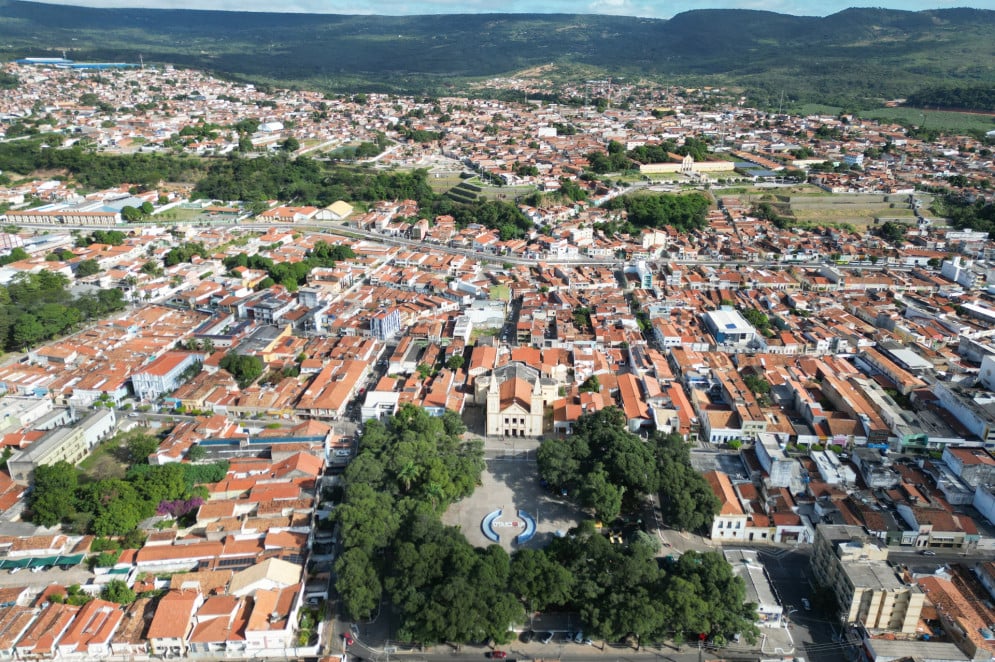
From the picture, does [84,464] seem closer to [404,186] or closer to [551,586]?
[551,586]

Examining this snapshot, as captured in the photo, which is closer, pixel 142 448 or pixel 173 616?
pixel 173 616

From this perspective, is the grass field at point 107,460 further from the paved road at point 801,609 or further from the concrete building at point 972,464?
the concrete building at point 972,464

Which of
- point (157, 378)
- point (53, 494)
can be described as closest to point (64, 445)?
point (53, 494)

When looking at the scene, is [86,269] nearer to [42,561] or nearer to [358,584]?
[42,561]

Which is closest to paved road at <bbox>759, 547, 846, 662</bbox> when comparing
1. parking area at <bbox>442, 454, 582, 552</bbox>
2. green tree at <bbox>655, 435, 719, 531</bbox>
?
green tree at <bbox>655, 435, 719, 531</bbox>

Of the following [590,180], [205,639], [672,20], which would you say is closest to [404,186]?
[590,180]
